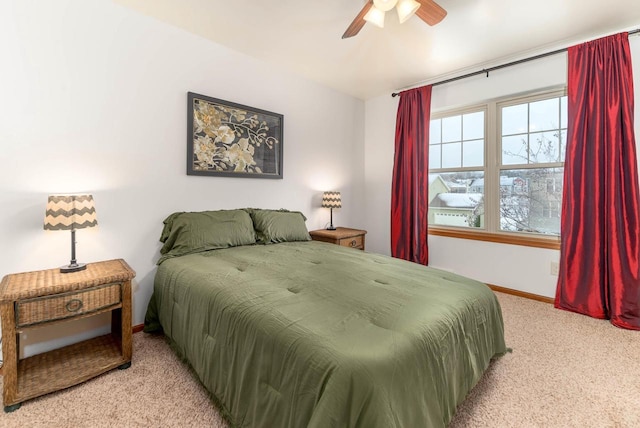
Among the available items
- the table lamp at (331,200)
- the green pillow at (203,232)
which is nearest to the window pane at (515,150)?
the table lamp at (331,200)

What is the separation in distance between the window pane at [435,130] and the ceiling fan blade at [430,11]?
1.85 meters

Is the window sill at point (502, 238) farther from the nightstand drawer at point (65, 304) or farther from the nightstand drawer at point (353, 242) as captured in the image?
the nightstand drawer at point (65, 304)

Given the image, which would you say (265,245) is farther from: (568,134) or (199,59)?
(568,134)

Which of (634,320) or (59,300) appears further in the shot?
(634,320)

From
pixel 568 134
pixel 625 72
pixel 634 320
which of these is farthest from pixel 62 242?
pixel 625 72

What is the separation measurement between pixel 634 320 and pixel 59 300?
160 inches

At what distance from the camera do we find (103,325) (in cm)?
210

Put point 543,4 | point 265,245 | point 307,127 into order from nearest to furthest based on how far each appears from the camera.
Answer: point 543,4
point 265,245
point 307,127

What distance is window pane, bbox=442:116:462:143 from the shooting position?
3463mm

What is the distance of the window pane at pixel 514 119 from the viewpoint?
2.99 m

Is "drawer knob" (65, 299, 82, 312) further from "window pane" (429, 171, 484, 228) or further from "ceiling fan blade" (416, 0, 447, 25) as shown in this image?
"window pane" (429, 171, 484, 228)

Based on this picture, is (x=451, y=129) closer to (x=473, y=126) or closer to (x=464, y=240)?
(x=473, y=126)

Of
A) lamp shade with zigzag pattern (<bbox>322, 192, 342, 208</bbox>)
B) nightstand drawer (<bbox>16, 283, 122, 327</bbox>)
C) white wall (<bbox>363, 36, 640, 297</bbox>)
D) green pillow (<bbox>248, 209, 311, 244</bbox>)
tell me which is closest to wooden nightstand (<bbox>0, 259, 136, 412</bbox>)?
nightstand drawer (<bbox>16, 283, 122, 327</bbox>)

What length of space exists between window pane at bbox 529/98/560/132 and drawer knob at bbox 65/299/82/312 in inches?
161
